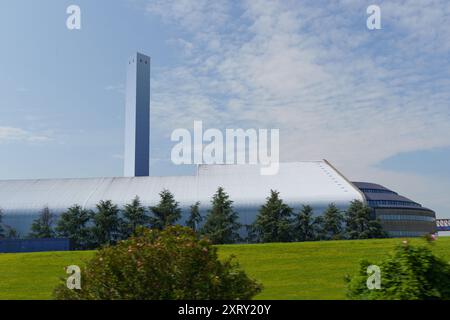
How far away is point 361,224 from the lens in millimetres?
54156

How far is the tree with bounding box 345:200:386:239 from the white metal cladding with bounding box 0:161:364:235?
807 cm

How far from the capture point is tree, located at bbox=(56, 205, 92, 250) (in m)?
53.3

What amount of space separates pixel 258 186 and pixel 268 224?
16.4 m

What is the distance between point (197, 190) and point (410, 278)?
57458 mm

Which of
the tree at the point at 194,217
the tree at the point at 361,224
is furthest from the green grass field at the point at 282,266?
the tree at the point at 194,217

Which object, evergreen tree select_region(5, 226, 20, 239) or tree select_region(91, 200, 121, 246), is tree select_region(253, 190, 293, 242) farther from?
evergreen tree select_region(5, 226, 20, 239)

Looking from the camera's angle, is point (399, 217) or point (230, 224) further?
point (399, 217)

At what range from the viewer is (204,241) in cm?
1097

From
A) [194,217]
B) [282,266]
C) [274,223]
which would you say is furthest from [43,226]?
→ [282,266]

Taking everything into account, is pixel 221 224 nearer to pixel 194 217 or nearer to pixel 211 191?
pixel 194 217

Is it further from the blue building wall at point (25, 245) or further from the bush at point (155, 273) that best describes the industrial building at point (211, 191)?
the bush at point (155, 273)

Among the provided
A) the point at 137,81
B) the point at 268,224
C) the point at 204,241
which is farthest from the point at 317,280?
the point at 137,81
